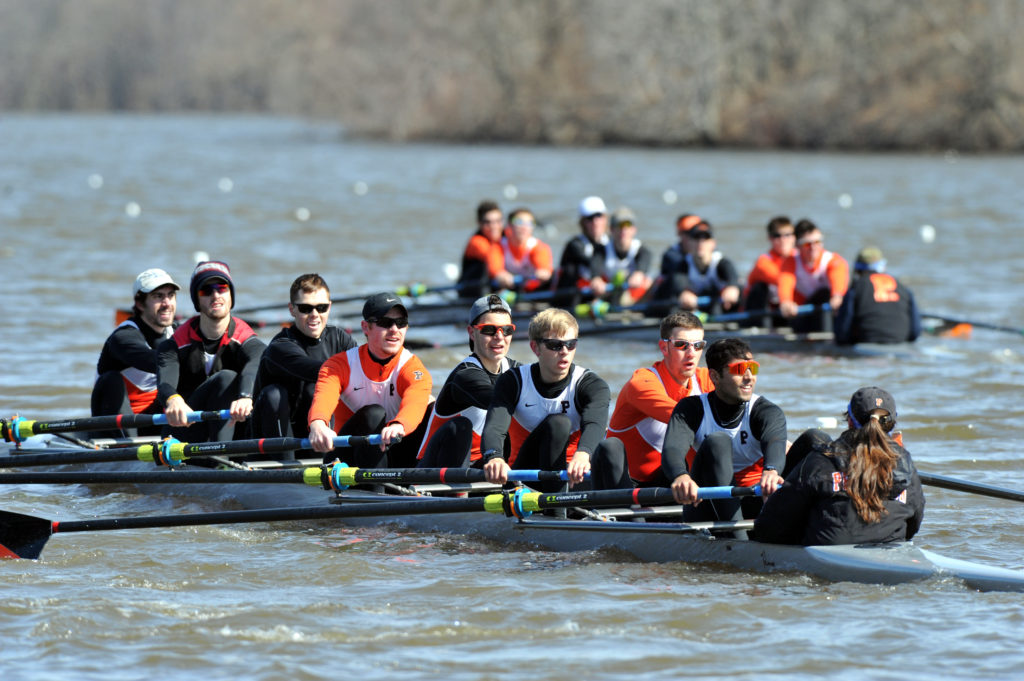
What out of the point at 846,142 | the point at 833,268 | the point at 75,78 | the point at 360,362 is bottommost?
the point at 360,362

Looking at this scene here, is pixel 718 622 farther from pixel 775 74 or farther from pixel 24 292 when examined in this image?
pixel 775 74

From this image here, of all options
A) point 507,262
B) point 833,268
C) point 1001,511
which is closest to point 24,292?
point 507,262

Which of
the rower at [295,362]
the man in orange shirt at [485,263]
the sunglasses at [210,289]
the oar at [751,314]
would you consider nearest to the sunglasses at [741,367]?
the rower at [295,362]

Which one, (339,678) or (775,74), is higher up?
(775,74)

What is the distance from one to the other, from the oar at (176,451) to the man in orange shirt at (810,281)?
6.56 metres

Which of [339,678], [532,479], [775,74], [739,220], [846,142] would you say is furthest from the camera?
[775,74]

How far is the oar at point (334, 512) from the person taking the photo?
21.9 ft

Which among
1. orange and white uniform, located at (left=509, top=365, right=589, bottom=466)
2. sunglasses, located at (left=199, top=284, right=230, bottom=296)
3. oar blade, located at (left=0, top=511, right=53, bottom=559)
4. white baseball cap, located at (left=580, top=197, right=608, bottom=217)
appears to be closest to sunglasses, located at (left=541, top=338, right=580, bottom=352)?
orange and white uniform, located at (left=509, top=365, right=589, bottom=466)

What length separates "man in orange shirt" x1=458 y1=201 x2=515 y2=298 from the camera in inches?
591

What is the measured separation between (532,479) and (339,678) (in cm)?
157

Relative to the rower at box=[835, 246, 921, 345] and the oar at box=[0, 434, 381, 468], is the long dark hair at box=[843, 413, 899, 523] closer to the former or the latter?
the oar at box=[0, 434, 381, 468]

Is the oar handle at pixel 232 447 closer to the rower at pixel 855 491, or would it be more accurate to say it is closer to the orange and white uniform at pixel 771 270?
the rower at pixel 855 491

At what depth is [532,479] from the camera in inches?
278

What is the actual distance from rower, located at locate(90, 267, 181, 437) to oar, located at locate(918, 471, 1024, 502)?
4322 millimetres
